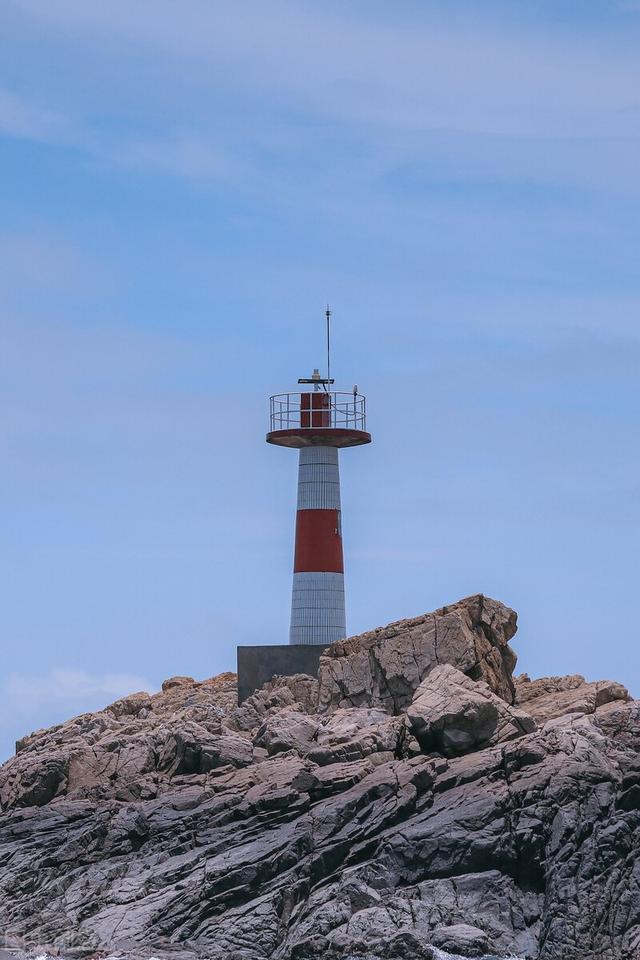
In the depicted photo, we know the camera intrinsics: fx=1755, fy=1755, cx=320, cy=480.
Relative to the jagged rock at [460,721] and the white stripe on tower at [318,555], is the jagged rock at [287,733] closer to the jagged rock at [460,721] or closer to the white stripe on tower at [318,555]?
the jagged rock at [460,721]

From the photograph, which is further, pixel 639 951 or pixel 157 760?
pixel 157 760

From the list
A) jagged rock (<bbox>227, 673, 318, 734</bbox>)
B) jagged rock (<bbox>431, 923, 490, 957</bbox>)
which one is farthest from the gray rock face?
jagged rock (<bbox>227, 673, 318, 734</bbox>)

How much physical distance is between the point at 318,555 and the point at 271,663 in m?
4.23

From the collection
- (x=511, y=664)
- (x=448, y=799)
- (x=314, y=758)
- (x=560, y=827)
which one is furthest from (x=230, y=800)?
(x=511, y=664)

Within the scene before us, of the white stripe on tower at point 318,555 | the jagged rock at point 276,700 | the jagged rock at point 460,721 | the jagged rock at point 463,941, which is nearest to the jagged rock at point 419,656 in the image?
the jagged rock at point 276,700

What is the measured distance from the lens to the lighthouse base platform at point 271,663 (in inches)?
1492

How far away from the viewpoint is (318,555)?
41.5 metres

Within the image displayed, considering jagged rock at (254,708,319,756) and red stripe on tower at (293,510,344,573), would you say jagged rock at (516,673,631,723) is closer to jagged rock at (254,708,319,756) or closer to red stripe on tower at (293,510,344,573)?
jagged rock at (254,708,319,756)

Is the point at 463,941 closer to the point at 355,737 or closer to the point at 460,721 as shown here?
the point at 460,721

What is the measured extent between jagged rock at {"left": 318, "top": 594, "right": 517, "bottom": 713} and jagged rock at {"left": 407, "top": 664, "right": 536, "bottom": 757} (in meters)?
3.31

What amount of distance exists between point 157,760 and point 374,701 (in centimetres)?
471

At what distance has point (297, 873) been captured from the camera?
27.9m

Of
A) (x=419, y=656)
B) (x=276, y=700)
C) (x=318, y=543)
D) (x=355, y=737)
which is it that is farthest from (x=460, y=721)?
(x=318, y=543)

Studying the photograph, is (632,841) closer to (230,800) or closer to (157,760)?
(230,800)
